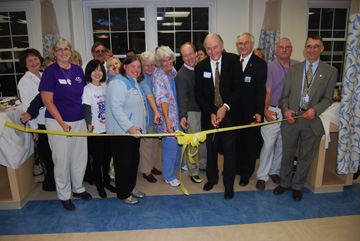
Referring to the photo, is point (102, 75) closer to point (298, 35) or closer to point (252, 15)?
point (252, 15)

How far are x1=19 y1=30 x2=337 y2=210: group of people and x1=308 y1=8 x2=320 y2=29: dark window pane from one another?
12.8 feet

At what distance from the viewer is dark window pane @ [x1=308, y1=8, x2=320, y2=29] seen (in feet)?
20.2

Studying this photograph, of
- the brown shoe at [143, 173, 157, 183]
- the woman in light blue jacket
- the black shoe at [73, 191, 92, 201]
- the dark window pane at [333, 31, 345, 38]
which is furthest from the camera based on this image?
the dark window pane at [333, 31, 345, 38]

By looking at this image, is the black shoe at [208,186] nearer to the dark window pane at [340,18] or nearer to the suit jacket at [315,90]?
the suit jacket at [315,90]

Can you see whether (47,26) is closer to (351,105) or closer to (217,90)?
(217,90)

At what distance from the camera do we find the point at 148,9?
20.0 feet

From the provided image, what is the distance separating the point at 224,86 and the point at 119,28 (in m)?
4.36

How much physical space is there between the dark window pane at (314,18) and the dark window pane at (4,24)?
729cm

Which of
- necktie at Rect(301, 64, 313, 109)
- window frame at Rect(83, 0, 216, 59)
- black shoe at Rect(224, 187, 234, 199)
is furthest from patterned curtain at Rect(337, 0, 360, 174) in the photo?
window frame at Rect(83, 0, 216, 59)

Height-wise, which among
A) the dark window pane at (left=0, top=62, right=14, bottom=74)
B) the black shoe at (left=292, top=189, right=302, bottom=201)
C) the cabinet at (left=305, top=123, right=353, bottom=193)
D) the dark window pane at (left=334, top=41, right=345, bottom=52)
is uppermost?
the dark window pane at (left=334, top=41, right=345, bottom=52)

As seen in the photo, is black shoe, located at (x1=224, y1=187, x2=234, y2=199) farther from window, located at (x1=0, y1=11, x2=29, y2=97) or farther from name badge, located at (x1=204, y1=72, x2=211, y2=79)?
window, located at (x1=0, y1=11, x2=29, y2=97)

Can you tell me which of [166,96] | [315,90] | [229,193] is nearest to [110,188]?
[166,96]

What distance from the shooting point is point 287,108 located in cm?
292

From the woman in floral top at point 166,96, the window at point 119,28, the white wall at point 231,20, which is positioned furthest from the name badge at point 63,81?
the white wall at point 231,20
